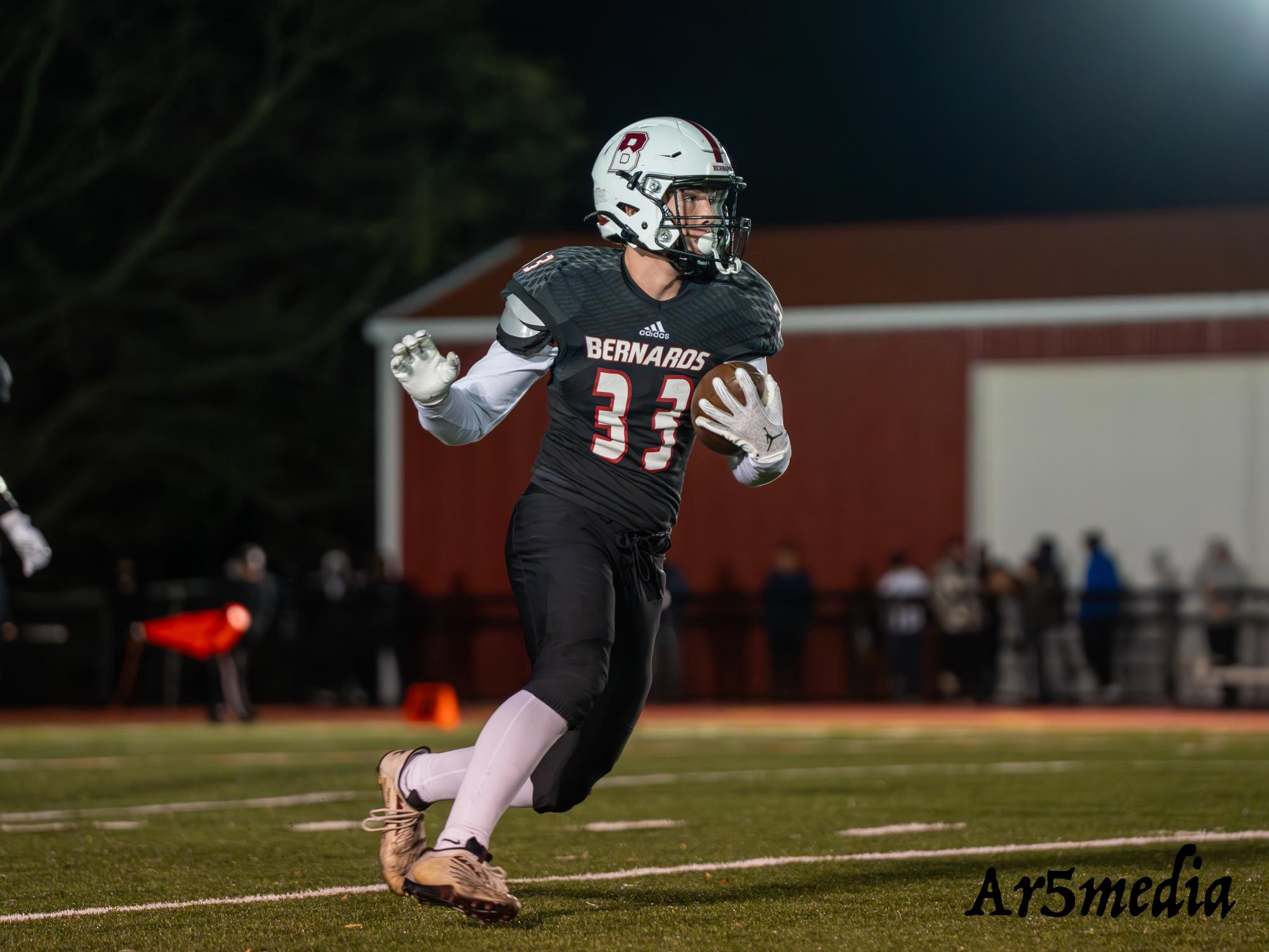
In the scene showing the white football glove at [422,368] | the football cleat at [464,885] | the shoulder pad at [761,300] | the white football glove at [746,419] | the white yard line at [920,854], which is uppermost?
the shoulder pad at [761,300]

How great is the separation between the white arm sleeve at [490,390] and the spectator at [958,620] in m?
12.4

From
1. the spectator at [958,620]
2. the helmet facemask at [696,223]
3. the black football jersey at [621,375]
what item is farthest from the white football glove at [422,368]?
the spectator at [958,620]

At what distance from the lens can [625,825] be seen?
274 inches

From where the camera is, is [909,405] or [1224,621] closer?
[1224,621]

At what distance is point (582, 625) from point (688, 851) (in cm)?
155

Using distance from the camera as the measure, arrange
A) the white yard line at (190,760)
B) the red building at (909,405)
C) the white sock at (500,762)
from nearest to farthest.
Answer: the white sock at (500,762) < the white yard line at (190,760) < the red building at (909,405)

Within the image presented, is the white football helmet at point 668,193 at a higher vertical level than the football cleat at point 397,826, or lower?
higher

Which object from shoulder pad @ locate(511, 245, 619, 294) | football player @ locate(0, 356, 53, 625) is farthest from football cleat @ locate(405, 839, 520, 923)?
football player @ locate(0, 356, 53, 625)

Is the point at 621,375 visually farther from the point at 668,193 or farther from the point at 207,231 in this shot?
the point at 207,231

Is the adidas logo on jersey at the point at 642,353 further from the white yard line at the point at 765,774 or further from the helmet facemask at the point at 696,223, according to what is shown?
the white yard line at the point at 765,774

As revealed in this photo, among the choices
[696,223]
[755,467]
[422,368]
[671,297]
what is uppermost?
[696,223]

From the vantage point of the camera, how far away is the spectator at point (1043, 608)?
664 inches

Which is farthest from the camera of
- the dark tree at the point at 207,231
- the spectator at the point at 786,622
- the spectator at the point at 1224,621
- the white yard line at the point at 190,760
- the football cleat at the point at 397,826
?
the dark tree at the point at 207,231

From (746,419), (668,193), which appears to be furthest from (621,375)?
(668,193)
